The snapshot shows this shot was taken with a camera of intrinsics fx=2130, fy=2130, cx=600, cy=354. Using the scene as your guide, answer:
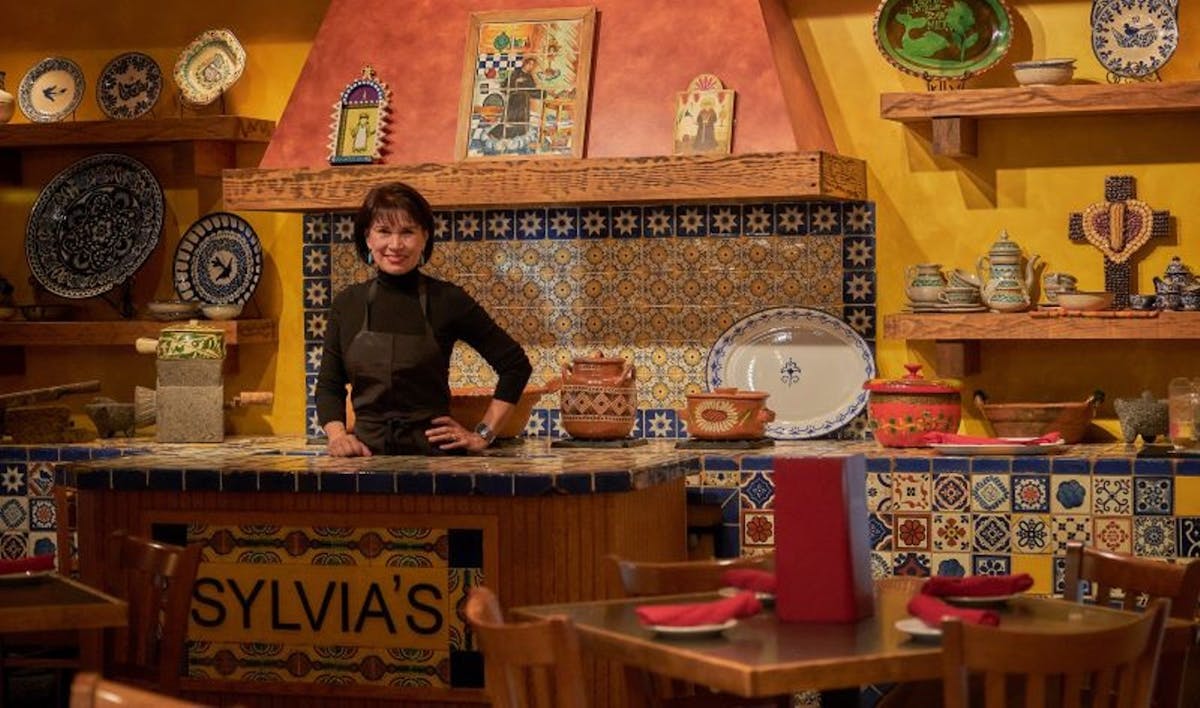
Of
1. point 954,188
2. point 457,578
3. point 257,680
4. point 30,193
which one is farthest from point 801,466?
point 30,193

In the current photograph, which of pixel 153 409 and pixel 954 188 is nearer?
pixel 954 188

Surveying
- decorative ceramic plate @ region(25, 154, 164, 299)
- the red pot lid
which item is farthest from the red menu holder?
decorative ceramic plate @ region(25, 154, 164, 299)

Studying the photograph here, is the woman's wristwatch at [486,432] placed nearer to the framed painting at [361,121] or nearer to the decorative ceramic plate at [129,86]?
the framed painting at [361,121]

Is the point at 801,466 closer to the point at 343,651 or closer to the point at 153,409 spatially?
the point at 343,651

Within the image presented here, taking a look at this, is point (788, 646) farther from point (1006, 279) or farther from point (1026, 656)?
point (1006, 279)

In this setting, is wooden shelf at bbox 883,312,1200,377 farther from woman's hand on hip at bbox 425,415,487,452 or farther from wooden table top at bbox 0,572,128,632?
wooden table top at bbox 0,572,128,632

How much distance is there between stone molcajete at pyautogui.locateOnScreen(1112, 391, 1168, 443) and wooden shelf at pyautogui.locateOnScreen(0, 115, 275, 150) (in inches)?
120

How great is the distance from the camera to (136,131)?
23.9ft

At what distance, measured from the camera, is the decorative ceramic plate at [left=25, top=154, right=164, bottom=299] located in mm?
7508

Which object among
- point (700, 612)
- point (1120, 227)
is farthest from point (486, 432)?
point (700, 612)

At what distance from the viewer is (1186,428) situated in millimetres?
6000

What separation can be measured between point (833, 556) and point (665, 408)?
2.99 metres

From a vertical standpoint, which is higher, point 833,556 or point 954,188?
point 954,188

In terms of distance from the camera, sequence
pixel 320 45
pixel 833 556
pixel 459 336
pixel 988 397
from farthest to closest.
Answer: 1. pixel 320 45
2. pixel 988 397
3. pixel 459 336
4. pixel 833 556
